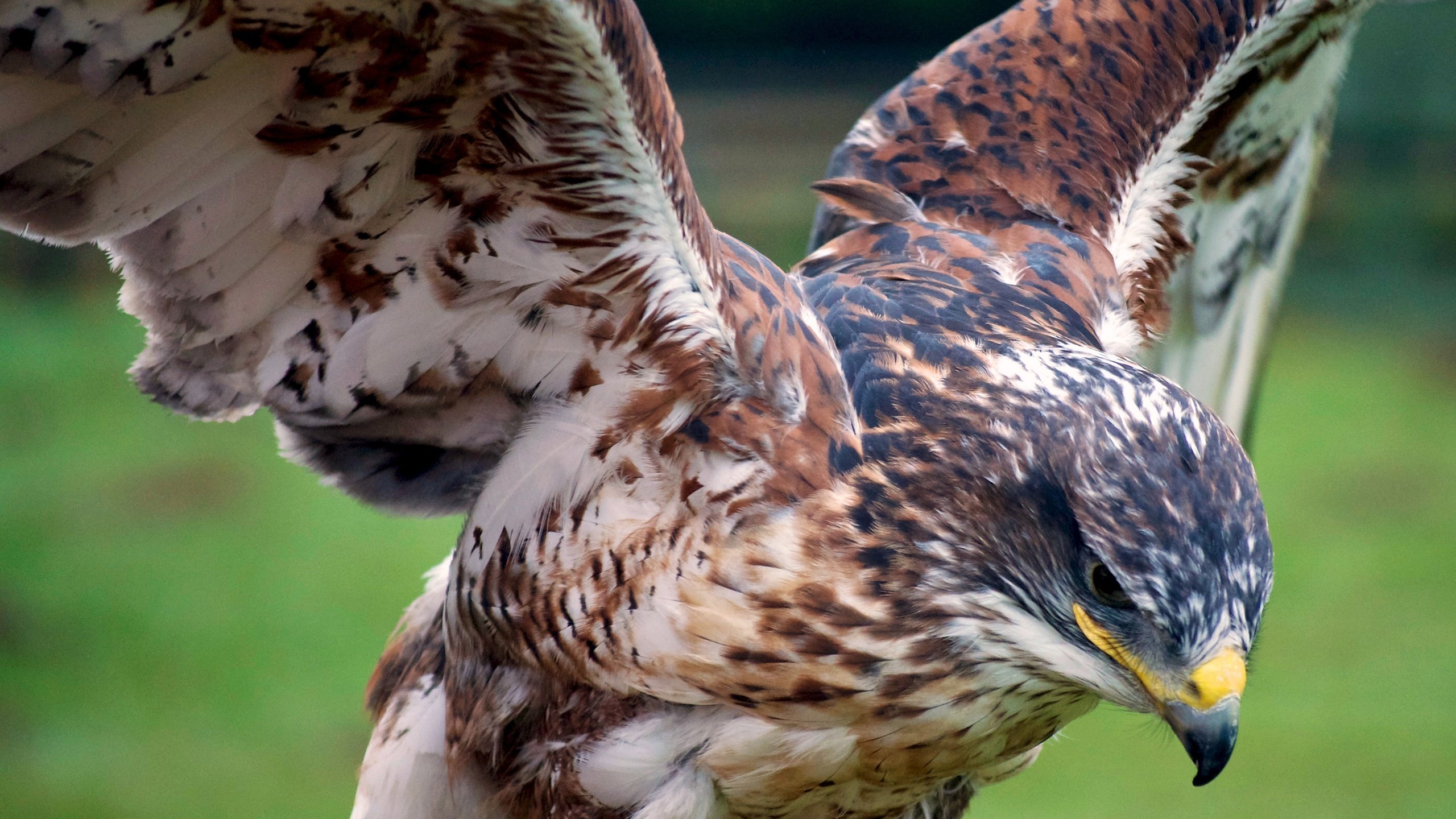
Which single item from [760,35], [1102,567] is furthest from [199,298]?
[760,35]

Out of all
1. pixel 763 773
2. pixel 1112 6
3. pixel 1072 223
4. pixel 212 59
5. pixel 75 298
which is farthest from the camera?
pixel 75 298

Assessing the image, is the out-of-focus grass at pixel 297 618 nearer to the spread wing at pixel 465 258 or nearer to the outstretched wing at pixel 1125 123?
the outstretched wing at pixel 1125 123

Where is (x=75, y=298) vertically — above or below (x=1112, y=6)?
below

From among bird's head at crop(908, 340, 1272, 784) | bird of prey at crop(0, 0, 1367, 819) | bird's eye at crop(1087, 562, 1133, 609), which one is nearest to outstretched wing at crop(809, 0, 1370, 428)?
bird of prey at crop(0, 0, 1367, 819)

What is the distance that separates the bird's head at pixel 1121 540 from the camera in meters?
1.61

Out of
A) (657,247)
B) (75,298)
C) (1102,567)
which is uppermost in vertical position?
(657,247)

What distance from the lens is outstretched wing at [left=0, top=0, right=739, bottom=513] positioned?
176cm

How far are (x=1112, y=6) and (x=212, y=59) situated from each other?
1.76 meters

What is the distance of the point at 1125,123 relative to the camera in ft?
8.68

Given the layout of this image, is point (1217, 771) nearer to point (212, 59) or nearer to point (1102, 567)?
point (1102, 567)

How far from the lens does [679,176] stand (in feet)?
6.32

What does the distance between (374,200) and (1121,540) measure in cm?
112

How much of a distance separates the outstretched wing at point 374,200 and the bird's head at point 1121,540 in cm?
44

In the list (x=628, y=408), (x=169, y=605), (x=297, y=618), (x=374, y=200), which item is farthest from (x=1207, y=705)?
(x=169, y=605)
